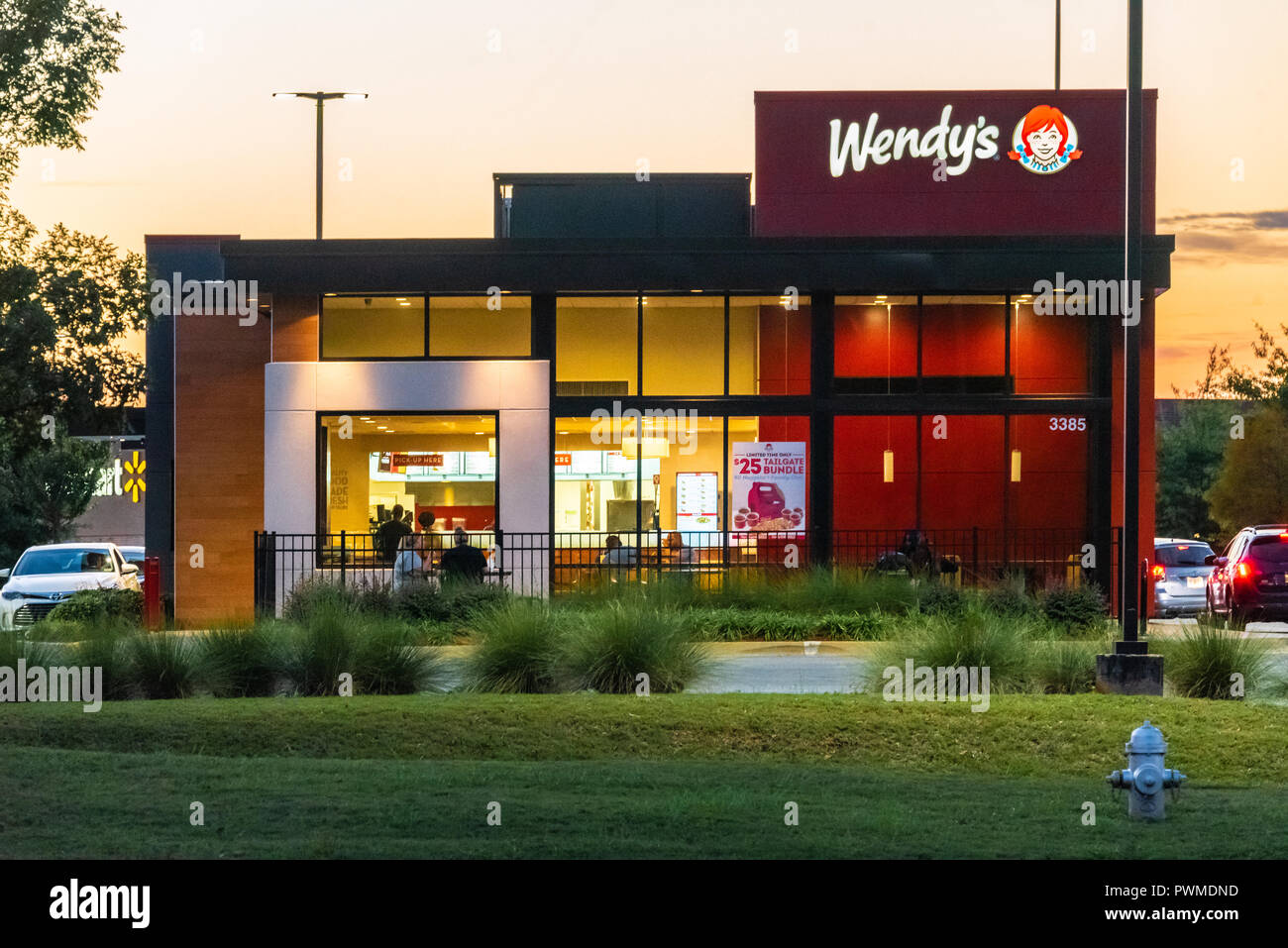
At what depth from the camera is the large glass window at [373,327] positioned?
24.9 metres

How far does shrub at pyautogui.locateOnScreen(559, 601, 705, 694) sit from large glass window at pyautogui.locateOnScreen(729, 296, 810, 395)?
10.8 m

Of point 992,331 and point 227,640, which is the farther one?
point 992,331

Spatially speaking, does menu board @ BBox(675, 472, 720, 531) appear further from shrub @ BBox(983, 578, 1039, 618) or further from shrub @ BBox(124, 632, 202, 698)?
shrub @ BBox(124, 632, 202, 698)

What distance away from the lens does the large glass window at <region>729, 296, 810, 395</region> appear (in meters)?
24.9

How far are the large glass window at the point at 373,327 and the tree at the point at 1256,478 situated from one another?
38.1 meters

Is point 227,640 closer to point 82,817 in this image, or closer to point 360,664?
point 360,664

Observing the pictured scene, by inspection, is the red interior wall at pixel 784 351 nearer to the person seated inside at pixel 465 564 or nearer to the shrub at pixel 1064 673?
the person seated inside at pixel 465 564

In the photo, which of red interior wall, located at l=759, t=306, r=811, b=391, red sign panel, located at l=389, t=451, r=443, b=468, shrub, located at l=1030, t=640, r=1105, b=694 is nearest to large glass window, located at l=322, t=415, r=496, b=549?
red sign panel, located at l=389, t=451, r=443, b=468

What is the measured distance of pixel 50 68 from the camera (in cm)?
1573

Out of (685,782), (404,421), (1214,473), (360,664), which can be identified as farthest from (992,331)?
(1214,473)

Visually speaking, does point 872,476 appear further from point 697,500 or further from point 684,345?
point 684,345

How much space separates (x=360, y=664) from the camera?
14.3 m

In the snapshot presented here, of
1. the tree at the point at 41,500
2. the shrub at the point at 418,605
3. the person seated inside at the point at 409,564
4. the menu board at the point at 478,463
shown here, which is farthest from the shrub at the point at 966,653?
the tree at the point at 41,500
